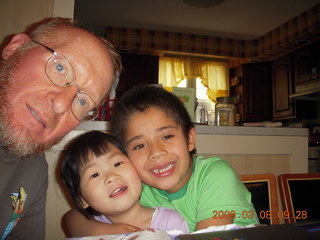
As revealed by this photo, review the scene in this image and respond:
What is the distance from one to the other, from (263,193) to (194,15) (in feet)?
13.1

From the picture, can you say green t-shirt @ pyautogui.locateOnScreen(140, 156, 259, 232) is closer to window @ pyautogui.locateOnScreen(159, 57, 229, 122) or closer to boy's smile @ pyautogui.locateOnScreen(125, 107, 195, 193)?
boy's smile @ pyautogui.locateOnScreen(125, 107, 195, 193)

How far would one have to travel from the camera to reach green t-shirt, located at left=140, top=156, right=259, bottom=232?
34.3 inches

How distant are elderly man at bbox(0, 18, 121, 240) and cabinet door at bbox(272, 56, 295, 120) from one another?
4.68 metres

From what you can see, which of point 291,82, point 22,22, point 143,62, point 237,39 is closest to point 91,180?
point 22,22

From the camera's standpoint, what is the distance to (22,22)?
5.47ft

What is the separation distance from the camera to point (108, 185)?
3.10 ft

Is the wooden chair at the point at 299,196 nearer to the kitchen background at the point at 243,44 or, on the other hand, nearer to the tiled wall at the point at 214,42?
the kitchen background at the point at 243,44

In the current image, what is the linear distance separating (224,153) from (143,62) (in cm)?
390

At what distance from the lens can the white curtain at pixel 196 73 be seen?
5676 mm

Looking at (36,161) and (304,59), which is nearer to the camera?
(36,161)

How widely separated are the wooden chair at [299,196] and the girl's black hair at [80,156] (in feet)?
2.66

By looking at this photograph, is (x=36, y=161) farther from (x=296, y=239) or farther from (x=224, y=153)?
(x=224, y=153)

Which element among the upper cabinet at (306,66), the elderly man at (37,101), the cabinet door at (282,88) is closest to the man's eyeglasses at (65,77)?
the elderly man at (37,101)

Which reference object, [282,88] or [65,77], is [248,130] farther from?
[282,88]
